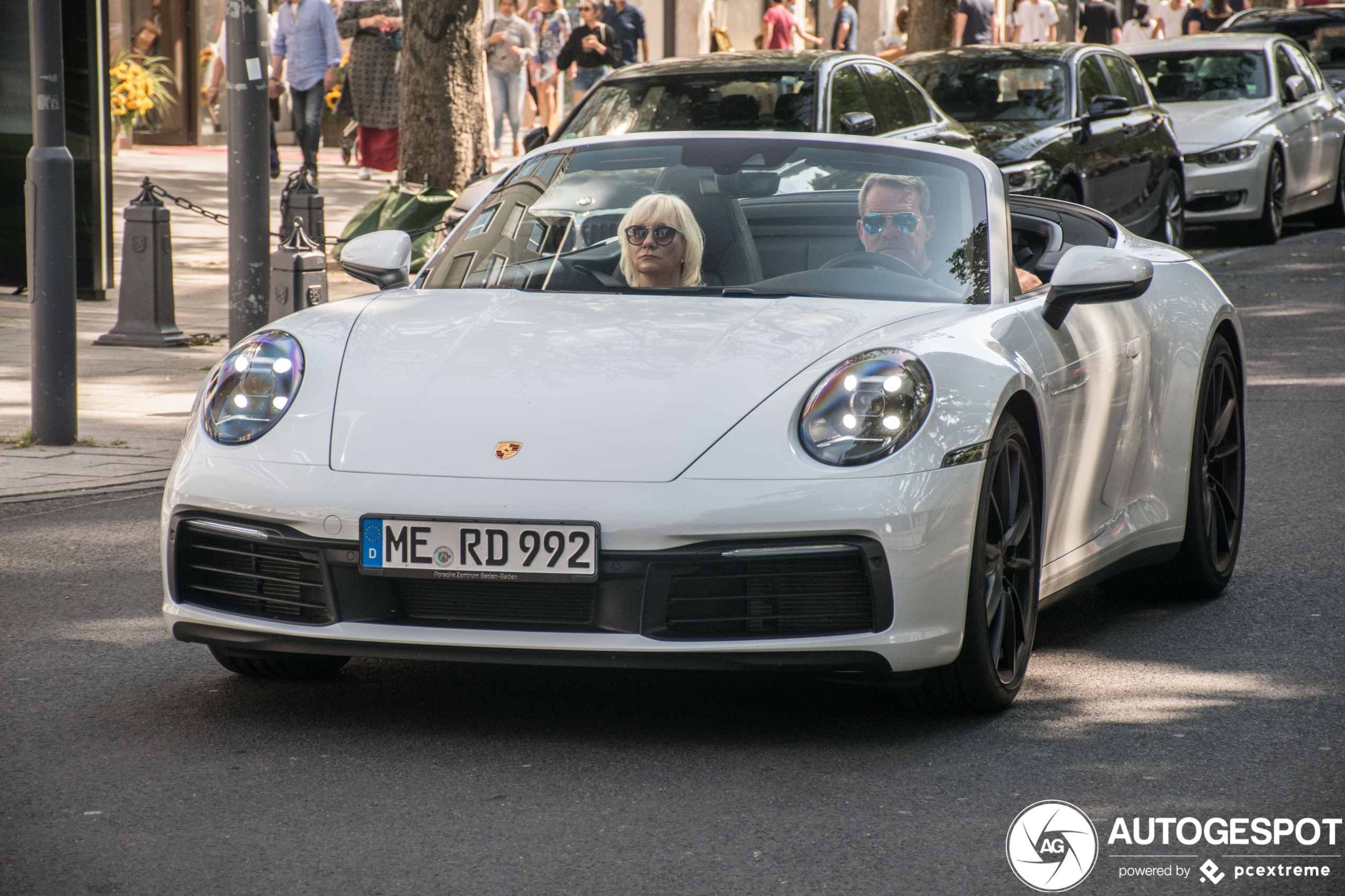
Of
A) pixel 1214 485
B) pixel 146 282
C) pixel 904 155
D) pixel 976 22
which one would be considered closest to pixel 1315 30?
pixel 976 22

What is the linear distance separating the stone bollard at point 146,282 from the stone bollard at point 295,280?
1311 mm

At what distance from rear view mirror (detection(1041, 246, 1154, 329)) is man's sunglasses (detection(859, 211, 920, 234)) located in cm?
39

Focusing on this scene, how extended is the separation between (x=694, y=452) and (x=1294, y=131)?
44.2 ft

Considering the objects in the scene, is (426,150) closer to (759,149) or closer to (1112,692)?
(759,149)

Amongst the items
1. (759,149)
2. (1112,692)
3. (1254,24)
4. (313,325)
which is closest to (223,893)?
(313,325)

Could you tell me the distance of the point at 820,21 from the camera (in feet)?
133

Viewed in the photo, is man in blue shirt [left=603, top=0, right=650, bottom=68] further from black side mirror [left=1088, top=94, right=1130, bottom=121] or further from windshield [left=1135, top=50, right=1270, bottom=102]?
black side mirror [left=1088, top=94, right=1130, bottom=121]

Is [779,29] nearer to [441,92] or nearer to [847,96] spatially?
[441,92]

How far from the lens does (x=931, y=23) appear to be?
19.6 meters

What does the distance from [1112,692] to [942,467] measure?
0.94 metres

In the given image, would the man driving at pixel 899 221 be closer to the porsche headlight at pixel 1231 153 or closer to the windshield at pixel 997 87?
the windshield at pixel 997 87

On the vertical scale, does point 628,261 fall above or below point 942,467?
above

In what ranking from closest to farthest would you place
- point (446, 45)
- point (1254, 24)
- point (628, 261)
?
point (628, 261)
point (446, 45)
point (1254, 24)

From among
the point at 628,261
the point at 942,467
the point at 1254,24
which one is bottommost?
the point at 942,467
